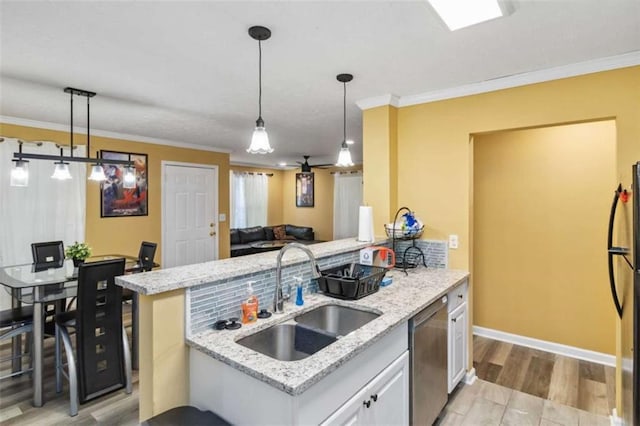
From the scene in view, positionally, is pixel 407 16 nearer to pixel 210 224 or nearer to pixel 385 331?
pixel 385 331

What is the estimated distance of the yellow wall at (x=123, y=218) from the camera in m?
4.21

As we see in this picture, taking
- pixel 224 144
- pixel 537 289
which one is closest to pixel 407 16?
pixel 537 289

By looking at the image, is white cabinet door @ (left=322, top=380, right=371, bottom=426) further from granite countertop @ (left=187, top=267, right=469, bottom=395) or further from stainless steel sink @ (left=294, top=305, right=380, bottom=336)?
stainless steel sink @ (left=294, top=305, right=380, bottom=336)

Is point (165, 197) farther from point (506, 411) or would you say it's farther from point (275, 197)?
point (506, 411)

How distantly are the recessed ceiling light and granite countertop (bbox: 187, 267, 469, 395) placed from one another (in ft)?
4.96

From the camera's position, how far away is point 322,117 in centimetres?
380

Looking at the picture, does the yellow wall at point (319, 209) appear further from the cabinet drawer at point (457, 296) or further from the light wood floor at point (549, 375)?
the cabinet drawer at point (457, 296)

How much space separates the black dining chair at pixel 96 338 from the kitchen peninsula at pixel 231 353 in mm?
1021

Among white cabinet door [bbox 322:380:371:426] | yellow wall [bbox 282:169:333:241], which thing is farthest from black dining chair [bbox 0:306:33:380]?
yellow wall [bbox 282:169:333:241]

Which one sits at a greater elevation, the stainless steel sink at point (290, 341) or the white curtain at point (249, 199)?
the white curtain at point (249, 199)

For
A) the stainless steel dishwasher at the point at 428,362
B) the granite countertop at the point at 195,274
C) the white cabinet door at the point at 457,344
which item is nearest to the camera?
the granite countertop at the point at 195,274

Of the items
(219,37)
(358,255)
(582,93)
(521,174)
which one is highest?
(219,37)

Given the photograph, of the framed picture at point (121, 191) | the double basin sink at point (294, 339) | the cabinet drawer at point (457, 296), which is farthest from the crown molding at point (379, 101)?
the framed picture at point (121, 191)

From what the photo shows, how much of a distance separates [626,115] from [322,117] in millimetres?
2554
